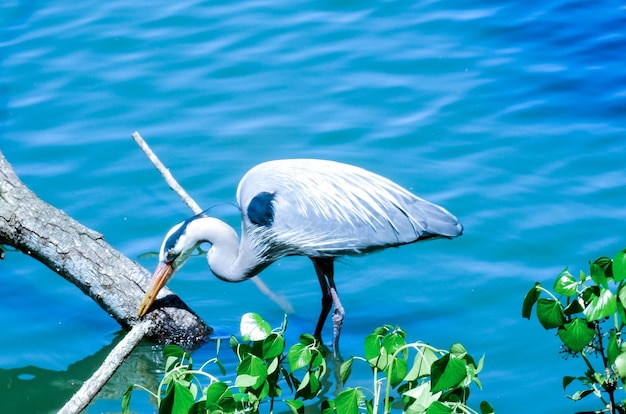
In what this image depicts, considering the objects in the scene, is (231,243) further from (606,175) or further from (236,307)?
(606,175)

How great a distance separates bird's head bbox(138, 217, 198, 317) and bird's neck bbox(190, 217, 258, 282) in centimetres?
10

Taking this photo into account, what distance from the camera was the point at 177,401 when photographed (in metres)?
3.55

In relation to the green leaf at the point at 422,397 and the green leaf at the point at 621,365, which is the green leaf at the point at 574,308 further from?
the green leaf at the point at 422,397

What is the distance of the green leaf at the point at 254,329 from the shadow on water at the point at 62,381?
222cm

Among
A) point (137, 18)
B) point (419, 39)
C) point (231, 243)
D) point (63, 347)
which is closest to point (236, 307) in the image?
point (231, 243)

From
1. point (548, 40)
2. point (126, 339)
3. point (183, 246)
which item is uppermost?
point (548, 40)

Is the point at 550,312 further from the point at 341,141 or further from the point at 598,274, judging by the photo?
the point at 341,141

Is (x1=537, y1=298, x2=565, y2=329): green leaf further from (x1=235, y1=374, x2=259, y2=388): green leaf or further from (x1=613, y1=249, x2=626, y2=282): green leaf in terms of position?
(x1=235, y1=374, x2=259, y2=388): green leaf

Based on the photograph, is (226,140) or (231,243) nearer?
(231,243)

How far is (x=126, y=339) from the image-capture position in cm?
469

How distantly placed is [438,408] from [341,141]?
4.77 m

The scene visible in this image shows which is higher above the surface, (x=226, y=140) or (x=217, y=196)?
(x=226, y=140)

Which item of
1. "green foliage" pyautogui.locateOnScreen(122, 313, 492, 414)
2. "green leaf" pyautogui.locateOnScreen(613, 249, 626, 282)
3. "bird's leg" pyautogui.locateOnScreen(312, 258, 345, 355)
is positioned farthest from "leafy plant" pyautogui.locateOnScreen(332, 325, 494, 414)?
"bird's leg" pyautogui.locateOnScreen(312, 258, 345, 355)

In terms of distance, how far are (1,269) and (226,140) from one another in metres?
2.10
